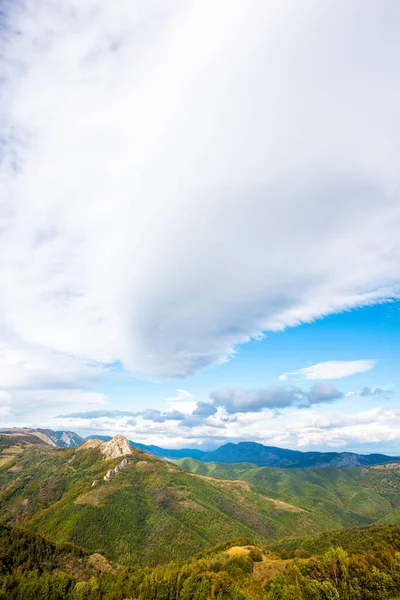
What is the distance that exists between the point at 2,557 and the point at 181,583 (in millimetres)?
115359

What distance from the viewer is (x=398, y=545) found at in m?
176

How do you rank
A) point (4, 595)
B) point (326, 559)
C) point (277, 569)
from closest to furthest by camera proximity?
point (4, 595)
point (326, 559)
point (277, 569)

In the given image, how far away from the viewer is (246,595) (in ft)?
428

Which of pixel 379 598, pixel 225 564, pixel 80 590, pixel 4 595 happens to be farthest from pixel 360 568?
pixel 4 595

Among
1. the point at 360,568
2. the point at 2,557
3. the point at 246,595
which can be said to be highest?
the point at 360,568

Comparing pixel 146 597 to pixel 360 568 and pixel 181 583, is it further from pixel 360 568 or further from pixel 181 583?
pixel 360 568

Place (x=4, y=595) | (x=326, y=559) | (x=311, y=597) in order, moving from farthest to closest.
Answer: (x=326, y=559) → (x=4, y=595) → (x=311, y=597)

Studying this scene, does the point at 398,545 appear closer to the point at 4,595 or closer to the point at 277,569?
the point at 277,569

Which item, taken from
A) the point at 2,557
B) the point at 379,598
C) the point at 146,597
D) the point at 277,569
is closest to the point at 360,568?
the point at 379,598

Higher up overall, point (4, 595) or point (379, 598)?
point (379, 598)

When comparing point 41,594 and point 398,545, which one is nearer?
point 41,594

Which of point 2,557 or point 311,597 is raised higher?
point 311,597

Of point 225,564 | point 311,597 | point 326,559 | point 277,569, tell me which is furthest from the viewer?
point 225,564

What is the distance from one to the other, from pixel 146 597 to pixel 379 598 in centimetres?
9798
